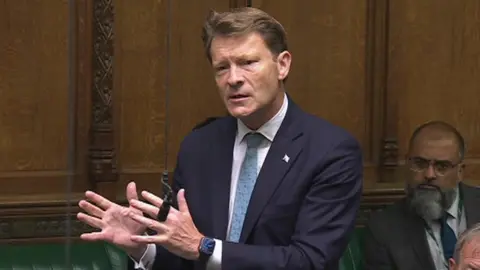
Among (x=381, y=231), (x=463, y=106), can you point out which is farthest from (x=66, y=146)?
(x=463, y=106)

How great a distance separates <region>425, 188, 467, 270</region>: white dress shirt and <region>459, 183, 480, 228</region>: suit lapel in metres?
0.02

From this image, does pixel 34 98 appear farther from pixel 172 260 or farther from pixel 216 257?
pixel 216 257

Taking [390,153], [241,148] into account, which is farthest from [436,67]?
[241,148]

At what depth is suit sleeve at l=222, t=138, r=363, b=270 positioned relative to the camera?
2254mm

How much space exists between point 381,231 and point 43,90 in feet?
4.07

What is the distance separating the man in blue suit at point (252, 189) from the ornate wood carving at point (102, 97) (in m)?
1.47

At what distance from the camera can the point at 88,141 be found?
12.9ft

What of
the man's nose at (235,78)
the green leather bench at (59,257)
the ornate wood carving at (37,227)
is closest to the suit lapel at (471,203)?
the green leather bench at (59,257)

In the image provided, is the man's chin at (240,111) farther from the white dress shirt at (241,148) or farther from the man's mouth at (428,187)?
the man's mouth at (428,187)

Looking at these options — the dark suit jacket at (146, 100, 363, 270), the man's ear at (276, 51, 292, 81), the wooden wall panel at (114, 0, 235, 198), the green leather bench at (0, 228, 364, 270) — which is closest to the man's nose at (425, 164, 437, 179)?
the wooden wall panel at (114, 0, 235, 198)

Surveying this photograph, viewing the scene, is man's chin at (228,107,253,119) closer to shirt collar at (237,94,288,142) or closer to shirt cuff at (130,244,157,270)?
shirt collar at (237,94,288,142)

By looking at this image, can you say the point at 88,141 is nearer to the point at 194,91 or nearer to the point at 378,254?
the point at 194,91

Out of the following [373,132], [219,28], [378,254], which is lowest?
[378,254]

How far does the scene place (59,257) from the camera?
11.4 feet
